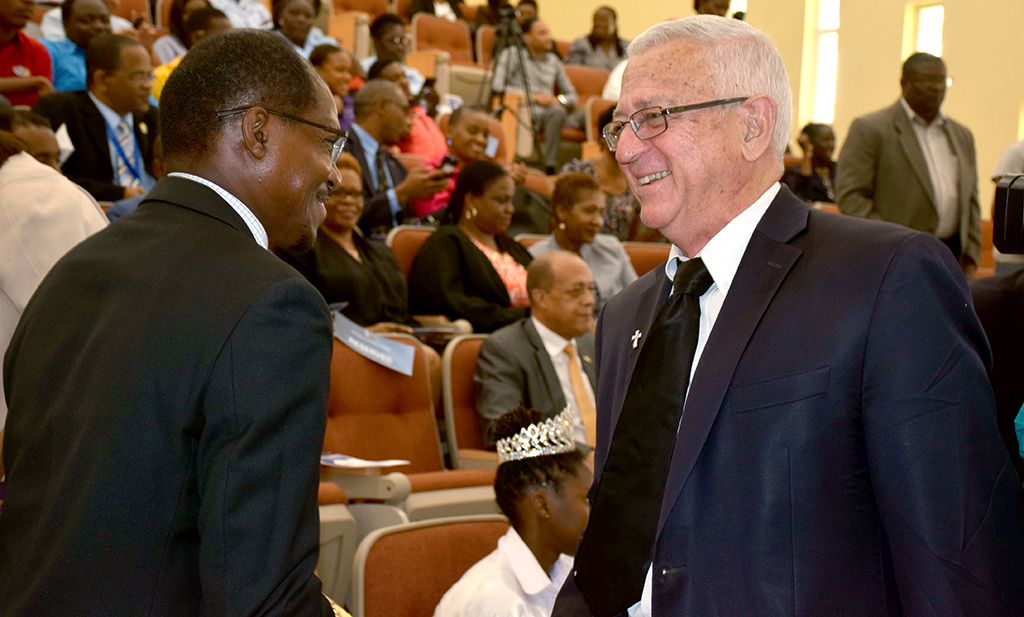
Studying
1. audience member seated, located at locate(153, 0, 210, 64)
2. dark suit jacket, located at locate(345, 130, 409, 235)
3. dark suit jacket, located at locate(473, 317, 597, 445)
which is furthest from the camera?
audience member seated, located at locate(153, 0, 210, 64)

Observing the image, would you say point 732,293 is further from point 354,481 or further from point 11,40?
point 11,40

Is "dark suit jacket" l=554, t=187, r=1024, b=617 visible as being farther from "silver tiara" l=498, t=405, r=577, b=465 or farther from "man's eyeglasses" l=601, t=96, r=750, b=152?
"silver tiara" l=498, t=405, r=577, b=465

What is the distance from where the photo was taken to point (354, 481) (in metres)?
3.16

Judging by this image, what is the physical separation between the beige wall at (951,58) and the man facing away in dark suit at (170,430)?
8990 millimetres

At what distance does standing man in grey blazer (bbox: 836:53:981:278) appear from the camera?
571 cm

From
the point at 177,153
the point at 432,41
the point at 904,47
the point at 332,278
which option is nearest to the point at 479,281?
the point at 332,278

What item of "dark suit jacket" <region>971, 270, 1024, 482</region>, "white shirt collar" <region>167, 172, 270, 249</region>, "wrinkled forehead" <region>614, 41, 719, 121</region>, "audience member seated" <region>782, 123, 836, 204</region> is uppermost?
"wrinkled forehead" <region>614, 41, 719, 121</region>

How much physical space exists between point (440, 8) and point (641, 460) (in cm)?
1026

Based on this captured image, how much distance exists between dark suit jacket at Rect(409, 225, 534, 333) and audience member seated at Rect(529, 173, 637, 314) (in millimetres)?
Result: 471

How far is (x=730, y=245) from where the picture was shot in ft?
4.76

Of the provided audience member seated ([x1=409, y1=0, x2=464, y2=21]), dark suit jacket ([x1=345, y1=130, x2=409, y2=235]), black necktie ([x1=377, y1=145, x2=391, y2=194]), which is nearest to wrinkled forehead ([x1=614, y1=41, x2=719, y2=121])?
dark suit jacket ([x1=345, y1=130, x2=409, y2=235])

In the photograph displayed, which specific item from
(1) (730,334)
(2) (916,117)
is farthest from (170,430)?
(2) (916,117)

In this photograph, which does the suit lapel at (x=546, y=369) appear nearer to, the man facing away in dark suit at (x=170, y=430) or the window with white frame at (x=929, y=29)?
the man facing away in dark suit at (x=170, y=430)

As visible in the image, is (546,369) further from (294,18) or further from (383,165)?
(294,18)
